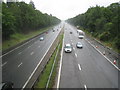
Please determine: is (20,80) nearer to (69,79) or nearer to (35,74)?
(35,74)

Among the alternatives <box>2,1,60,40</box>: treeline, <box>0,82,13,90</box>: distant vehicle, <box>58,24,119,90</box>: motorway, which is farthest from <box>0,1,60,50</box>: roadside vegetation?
<box>0,82,13,90</box>: distant vehicle

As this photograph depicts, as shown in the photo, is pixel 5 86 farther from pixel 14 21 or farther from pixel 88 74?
pixel 14 21

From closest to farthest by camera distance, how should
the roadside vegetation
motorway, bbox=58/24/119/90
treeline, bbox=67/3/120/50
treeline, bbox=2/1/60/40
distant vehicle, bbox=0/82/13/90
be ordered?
distant vehicle, bbox=0/82/13/90
motorway, bbox=58/24/119/90
treeline, bbox=67/3/120/50
treeline, bbox=2/1/60/40
the roadside vegetation

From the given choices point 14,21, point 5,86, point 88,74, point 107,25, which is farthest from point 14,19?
point 5,86

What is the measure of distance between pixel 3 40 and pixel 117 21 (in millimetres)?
30343

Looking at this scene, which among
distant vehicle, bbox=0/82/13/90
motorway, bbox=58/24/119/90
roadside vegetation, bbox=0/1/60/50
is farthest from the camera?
roadside vegetation, bbox=0/1/60/50

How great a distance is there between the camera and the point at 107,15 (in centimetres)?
6047

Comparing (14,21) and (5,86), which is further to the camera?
(14,21)

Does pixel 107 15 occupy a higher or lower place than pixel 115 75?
higher

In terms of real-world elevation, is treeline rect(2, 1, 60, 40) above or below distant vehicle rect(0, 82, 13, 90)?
above

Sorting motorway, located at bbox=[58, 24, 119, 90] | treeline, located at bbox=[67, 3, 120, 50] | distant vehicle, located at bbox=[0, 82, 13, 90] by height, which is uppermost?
treeline, located at bbox=[67, 3, 120, 50]

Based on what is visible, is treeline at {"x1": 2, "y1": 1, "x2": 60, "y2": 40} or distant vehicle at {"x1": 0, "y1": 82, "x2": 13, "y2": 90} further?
treeline at {"x1": 2, "y1": 1, "x2": 60, "y2": 40}

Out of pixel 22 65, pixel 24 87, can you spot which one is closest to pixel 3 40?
pixel 22 65

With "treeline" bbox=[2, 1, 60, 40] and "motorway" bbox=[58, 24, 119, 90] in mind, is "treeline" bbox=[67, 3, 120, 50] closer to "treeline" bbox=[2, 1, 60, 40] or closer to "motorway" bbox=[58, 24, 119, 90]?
"motorway" bbox=[58, 24, 119, 90]
